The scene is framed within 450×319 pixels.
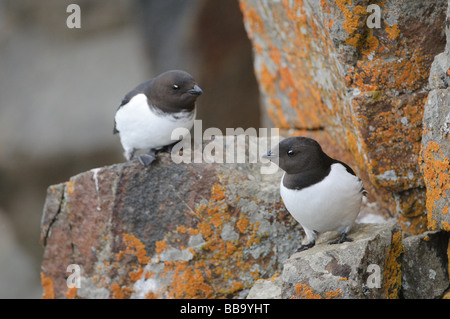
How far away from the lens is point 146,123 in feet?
17.1

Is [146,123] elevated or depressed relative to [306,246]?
elevated

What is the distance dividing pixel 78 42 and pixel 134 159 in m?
5.59

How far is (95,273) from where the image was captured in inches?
198

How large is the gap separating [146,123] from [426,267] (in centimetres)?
266

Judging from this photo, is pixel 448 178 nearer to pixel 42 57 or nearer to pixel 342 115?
pixel 342 115

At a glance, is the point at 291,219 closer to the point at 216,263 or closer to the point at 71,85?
the point at 216,263

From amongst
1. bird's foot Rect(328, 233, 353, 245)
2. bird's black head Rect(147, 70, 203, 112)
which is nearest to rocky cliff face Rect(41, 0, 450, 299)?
bird's foot Rect(328, 233, 353, 245)

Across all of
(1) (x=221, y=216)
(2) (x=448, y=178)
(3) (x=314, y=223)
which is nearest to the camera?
(2) (x=448, y=178)

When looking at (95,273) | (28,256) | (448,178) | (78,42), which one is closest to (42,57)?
(78,42)

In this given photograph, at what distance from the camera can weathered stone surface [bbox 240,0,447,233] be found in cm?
444

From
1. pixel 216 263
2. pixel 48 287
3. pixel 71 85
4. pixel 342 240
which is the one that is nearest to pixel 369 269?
pixel 342 240

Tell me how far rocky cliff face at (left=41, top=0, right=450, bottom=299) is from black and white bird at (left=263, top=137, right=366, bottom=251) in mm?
219

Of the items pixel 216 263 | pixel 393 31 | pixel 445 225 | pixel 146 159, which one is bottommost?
pixel 216 263

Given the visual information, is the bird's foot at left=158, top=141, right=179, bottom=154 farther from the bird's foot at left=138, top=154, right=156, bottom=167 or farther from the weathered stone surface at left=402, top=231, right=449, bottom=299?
the weathered stone surface at left=402, top=231, right=449, bottom=299
